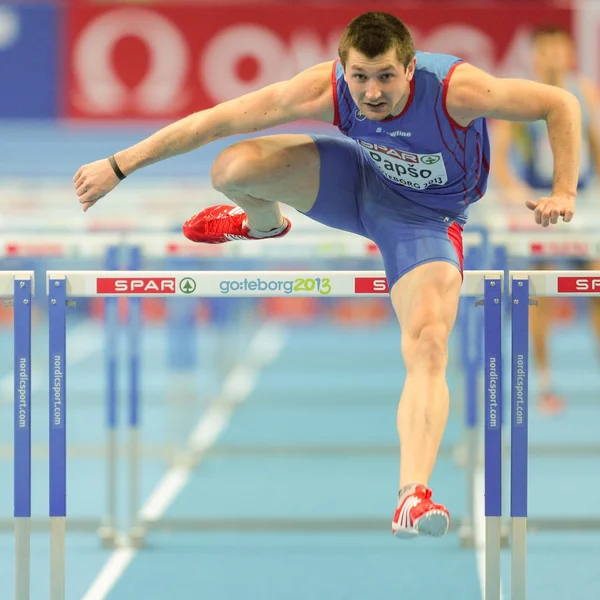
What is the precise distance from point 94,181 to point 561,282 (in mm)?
1625

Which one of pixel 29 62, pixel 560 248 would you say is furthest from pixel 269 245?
pixel 29 62

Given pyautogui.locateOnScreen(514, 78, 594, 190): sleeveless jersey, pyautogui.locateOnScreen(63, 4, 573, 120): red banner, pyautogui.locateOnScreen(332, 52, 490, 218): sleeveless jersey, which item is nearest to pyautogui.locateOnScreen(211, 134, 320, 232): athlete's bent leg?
pyautogui.locateOnScreen(332, 52, 490, 218): sleeveless jersey

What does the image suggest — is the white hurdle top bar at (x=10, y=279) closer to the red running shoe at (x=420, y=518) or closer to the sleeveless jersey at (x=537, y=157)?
the red running shoe at (x=420, y=518)

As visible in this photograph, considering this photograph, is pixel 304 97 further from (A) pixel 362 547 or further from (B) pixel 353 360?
(B) pixel 353 360

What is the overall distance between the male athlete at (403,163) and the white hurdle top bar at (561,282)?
246 millimetres

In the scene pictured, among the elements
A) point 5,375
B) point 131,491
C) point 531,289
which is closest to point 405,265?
point 531,289

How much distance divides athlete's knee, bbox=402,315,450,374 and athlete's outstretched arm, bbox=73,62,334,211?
2.62ft

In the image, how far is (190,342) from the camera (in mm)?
7938

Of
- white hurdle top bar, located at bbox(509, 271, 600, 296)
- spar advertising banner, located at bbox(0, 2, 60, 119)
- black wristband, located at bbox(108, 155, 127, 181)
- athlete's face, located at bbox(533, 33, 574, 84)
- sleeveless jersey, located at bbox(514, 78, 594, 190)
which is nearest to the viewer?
white hurdle top bar, located at bbox(509, 271, 600, 296)

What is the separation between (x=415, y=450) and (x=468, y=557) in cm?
179

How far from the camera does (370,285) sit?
4.15 meters

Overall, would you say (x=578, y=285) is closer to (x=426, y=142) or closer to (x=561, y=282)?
(x=561, y=282)

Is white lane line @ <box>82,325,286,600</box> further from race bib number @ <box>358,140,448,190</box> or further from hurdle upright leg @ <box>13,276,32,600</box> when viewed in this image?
race bib number @ <box>358,140,448,190</box>

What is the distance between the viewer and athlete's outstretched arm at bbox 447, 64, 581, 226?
395cm
